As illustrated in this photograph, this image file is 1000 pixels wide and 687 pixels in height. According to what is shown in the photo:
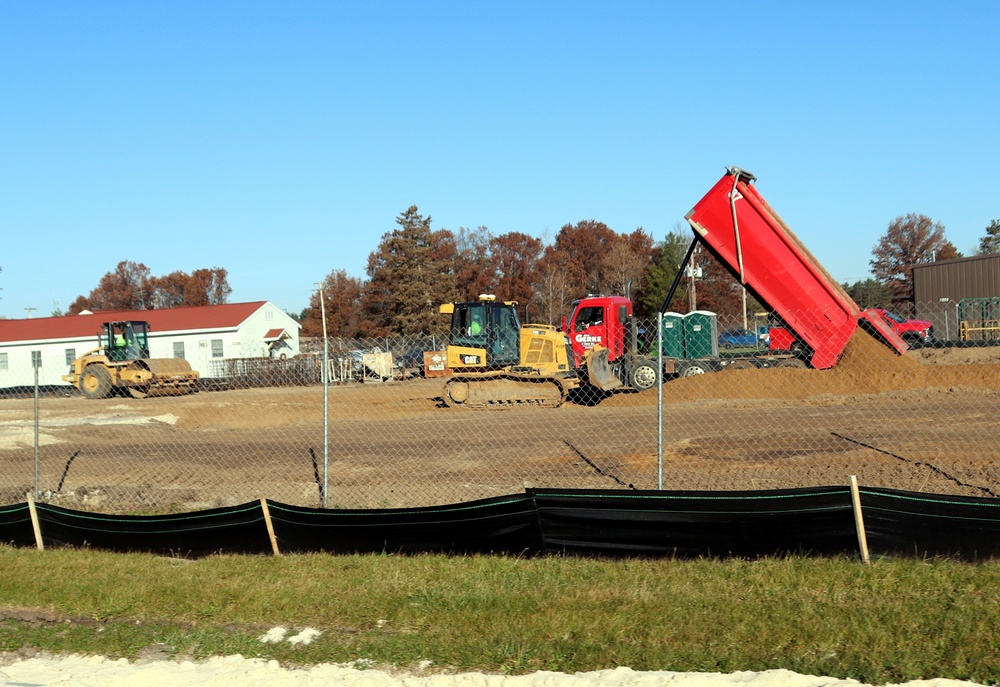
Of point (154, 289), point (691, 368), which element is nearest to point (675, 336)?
Result: point (691, 368)

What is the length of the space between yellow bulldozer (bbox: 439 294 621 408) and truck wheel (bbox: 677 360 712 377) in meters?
1.99

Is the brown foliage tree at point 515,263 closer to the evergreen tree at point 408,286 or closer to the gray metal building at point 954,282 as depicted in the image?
the evergreen tree at point 408,286

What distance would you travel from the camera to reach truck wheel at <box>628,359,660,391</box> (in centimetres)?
2289

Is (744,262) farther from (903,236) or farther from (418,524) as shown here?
(903,236)

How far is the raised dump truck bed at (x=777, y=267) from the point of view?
59.3 ft

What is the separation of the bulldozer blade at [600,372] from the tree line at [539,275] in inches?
1258

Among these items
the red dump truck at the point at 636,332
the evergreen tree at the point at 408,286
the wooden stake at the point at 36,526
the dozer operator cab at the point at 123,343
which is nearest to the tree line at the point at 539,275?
the evergreen tree at the point at 408,286

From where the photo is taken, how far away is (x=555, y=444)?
47.6 feet

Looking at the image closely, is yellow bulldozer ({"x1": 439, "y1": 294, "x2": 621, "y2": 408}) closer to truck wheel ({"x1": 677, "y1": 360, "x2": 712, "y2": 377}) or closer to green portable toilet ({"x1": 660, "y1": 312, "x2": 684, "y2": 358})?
truck wheel ({"x1": 677, "y1": 360, "x2": 712, "y2": 377})

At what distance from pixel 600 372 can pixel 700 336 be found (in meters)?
6.03

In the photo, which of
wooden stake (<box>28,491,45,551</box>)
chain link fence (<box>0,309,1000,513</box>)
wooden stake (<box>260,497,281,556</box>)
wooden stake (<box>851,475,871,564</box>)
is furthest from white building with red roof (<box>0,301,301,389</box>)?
wooden stake (<box>851,475,871,564</box>)

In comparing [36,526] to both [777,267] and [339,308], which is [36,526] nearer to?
[777,267]

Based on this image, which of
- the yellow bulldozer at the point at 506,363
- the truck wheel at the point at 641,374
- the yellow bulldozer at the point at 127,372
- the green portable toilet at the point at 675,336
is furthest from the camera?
the yellow bulldozer at the point at 127,372

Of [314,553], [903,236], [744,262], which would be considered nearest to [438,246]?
[903,236]
